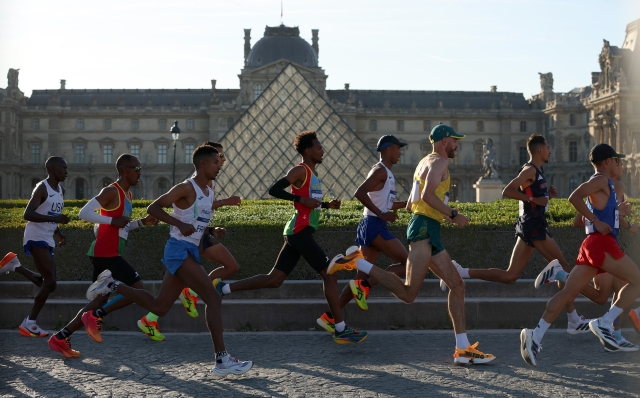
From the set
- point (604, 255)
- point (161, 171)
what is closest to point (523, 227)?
point (604, 255)

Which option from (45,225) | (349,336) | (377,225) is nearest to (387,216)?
(377,225)

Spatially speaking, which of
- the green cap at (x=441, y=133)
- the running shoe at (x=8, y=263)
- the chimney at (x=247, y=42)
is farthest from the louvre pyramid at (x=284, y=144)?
the chimney at (x=247, y=42)

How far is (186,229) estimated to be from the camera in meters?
5.24

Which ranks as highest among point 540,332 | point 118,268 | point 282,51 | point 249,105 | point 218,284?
point 282,51

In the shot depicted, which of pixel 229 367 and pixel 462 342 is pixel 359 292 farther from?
pixel 229 367

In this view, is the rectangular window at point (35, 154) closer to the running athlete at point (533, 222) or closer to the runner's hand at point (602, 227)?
the running athlete at point (533, 222)

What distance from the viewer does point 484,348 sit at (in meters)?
6.02

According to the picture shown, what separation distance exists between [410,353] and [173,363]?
159cm

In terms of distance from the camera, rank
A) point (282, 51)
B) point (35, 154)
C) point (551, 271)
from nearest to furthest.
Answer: point (551, 271) → point (35, 154) → point (282, 51)

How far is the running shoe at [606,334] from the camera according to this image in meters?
5.67

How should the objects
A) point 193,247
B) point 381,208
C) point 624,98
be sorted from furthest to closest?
1. point 624,98
2. point 381,208
3. point 193,247

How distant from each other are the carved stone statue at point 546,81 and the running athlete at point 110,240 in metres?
66.5

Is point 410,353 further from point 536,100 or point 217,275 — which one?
point 536,100

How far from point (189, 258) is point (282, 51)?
208ft
